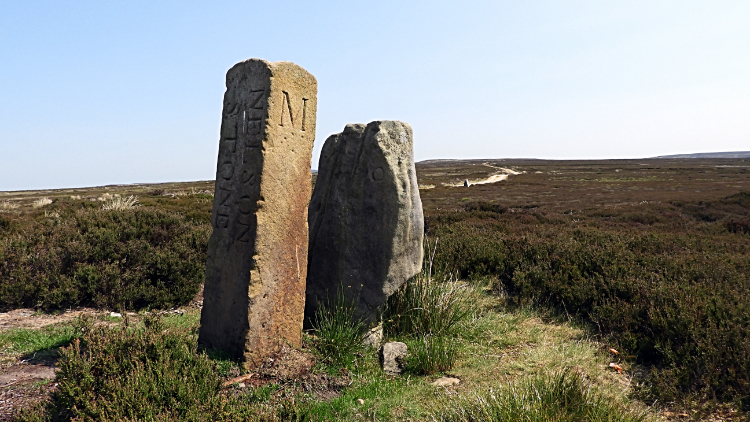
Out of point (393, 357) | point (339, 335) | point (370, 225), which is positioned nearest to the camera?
point (339, 335)

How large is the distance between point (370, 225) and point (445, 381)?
1805 millimetres

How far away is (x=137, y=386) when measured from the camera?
3.34m

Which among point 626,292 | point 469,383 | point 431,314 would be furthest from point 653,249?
point 469,383

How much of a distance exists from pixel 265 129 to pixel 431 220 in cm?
1138

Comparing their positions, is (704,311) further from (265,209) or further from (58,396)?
(58,396)

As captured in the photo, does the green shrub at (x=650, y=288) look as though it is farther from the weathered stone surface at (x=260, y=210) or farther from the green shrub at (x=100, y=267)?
the green shrub at (x=100, y=267)

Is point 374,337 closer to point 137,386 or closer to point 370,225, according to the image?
point 370,225

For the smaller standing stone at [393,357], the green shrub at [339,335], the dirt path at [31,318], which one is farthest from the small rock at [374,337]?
the dirt path at [31,318]

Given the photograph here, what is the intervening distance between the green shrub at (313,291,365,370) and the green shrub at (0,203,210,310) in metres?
3.20

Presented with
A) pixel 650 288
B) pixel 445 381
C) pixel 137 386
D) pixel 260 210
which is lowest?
pixel 445 381

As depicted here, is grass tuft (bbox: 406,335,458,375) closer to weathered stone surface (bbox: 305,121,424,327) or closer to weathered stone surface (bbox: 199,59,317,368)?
weathered stone surface (bbox: 305,121,424,327)

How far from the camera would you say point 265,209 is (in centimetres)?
451

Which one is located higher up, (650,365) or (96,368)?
(96,368)

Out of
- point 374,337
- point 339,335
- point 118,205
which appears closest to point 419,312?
point 374,337
